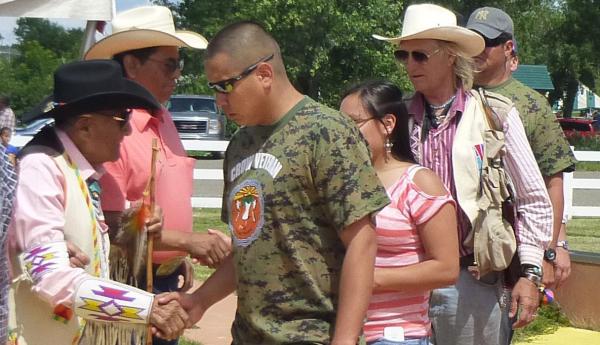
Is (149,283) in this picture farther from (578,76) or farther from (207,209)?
(578,76)

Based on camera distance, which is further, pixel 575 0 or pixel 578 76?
pixel 578 76

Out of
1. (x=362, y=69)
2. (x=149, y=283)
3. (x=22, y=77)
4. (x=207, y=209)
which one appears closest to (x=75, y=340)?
(x=149, y=283)

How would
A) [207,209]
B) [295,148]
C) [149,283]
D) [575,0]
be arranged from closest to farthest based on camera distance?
[295,148], [149,283], [207,209], [575,0]

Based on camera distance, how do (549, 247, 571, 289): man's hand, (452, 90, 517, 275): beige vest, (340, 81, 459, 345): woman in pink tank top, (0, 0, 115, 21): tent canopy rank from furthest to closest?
(0, 0, 115, 21): tent canopy, (549, 247, 571, 289): man's hand, (452, 90, 517, 275): beige vest, (340, 81, 459, 345): woman in pink tank top

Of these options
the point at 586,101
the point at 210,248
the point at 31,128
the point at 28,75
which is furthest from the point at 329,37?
the point at 586,101

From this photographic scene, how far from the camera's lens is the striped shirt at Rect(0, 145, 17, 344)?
3.10m

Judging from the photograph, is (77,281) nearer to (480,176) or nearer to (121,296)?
(121,296)

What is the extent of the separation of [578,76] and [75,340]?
54.6 metres

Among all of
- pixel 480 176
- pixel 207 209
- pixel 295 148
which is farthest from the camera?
pixel 207 209

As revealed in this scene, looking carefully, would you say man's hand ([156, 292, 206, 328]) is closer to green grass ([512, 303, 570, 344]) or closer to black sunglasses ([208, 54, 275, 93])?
black sunglasses ([208, 54, 275, 93])

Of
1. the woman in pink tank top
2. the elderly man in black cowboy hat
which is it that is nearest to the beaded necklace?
the elderly man in black cowboy hat

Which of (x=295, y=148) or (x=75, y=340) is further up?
(x=295, y=148)

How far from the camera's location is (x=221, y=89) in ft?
11.7

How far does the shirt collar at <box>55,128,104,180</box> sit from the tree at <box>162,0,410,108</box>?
2798 cm
